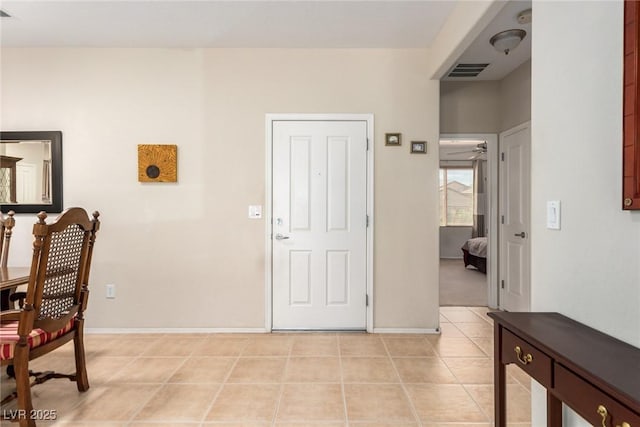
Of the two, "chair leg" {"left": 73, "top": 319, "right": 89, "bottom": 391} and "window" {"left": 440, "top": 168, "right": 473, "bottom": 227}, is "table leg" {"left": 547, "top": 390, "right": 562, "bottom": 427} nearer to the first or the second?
"chair leg" {"left": 73, "top": 319, "right": 89, "bottom": 391}

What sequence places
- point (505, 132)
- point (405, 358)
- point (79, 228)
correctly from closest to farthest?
point (79, 228)
point (405, 358)
point (505, 132)

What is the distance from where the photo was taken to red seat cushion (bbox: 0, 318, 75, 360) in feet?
5.70

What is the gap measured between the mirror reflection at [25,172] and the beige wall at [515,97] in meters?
4.66

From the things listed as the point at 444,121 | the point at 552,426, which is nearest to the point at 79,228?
the point at 552,426

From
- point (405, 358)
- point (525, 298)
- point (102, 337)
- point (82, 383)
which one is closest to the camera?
point (82, 383)

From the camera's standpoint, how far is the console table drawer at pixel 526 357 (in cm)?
118

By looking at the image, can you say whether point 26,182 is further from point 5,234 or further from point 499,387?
point 499,387

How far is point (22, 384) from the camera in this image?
1737 mm

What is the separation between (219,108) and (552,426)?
10.8ft

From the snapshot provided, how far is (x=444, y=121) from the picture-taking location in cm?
395

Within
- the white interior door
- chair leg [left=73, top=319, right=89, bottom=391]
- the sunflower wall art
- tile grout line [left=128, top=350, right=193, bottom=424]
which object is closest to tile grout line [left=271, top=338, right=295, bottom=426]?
tile grout line [left=128, top=350, right=193, bottom=424]

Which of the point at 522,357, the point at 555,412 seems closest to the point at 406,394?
the point at 555,412

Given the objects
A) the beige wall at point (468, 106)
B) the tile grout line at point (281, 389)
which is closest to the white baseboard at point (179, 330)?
the tile grout line at point (281, 389)

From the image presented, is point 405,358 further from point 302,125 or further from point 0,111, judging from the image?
point 0,111
